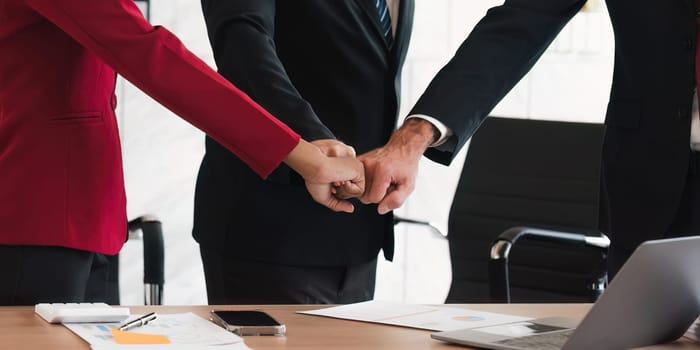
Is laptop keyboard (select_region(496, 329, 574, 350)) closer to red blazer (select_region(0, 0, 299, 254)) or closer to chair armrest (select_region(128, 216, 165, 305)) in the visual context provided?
red blazer (select_region(0, 0, 299, 254))

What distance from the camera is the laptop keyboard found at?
51.1 inches

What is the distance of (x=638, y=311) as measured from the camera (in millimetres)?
1232

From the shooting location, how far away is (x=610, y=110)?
2.06 m

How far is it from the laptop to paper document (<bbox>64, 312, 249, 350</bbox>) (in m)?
0.29

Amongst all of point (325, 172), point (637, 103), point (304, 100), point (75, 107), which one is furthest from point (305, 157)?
point (637, 103)

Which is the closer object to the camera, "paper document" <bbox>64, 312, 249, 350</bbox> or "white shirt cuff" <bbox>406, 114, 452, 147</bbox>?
"paper document" <bbox>64, 312, 249, 350</bbox>

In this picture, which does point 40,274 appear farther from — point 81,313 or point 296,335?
point 296,335

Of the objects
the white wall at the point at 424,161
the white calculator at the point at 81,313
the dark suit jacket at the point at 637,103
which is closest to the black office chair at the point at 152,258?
the dark suit jacket at the point at 637,103

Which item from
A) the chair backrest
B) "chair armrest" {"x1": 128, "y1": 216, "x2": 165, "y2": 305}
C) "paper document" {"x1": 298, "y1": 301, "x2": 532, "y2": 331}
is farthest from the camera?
the chair backrest

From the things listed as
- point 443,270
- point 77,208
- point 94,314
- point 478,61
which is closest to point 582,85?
point 443,270

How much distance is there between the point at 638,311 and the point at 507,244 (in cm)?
138

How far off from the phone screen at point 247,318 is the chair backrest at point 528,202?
1.70m

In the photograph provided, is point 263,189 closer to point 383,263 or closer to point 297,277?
point 297,277

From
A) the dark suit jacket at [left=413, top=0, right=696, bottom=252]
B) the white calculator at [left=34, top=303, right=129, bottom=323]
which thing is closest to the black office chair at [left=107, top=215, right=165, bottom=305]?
the dark suit jacket at [left=413, top=0, right=696, bottom=252]
